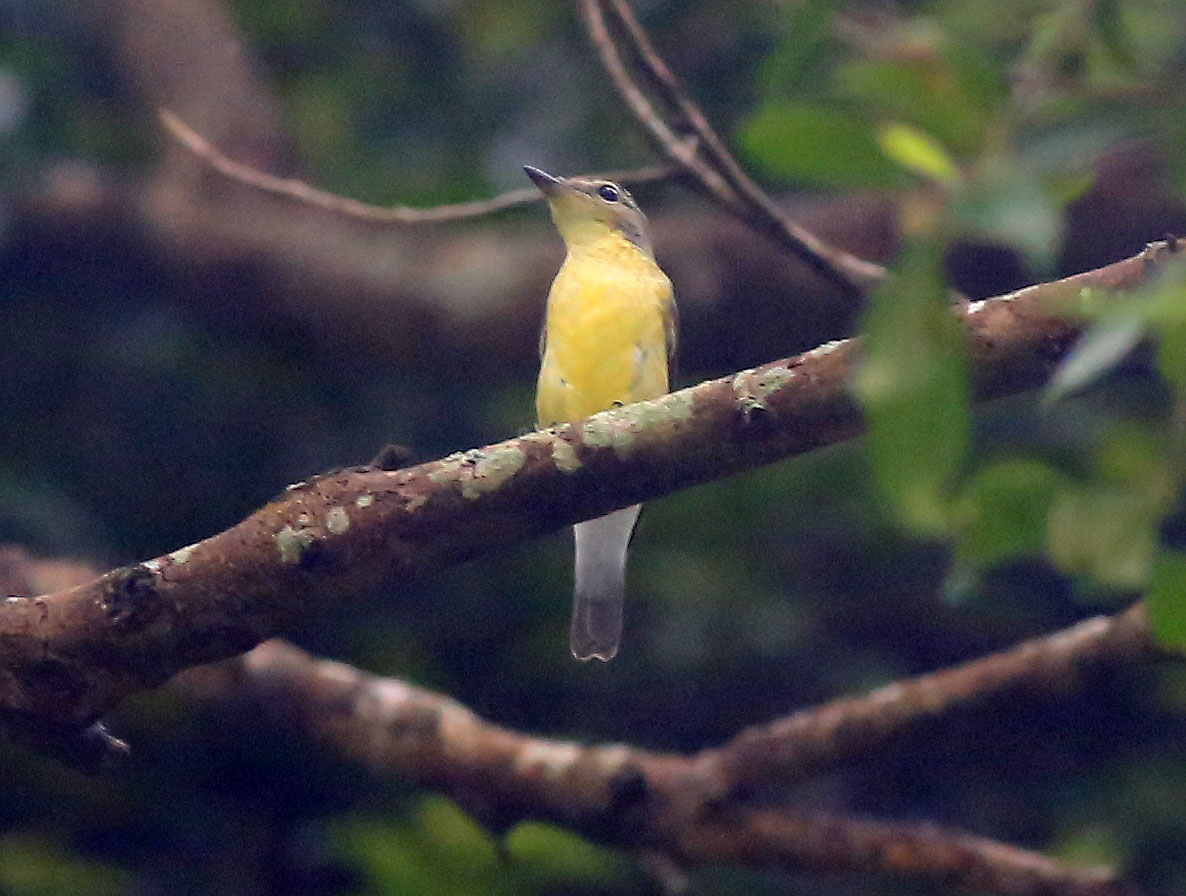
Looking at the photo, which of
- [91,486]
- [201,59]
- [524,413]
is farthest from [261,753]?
[201,59]

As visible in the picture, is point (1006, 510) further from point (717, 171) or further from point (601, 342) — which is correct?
point (601, 342)

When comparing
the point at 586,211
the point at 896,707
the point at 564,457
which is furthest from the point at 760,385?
the point at 586,211

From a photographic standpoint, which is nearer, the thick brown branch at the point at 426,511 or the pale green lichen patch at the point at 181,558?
the thick brown branch at the point at 426,511

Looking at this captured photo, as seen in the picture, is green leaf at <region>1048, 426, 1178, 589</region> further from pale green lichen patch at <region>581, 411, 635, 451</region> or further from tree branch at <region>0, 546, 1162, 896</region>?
tree branch at <region>0, 546, 1162, 896</region>

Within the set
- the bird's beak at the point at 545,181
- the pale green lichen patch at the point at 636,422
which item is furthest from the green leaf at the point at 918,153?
the bird's beak at the point at 545,181

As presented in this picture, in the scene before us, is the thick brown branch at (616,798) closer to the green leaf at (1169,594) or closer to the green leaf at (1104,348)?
the green leaf at (1169,594)

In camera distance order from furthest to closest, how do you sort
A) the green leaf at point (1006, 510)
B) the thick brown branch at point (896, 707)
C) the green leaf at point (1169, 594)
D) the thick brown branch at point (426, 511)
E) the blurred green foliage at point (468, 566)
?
the blurred green foliage at point (468, 566)
the thick brown branch at point (896, 707)
the thick brown branch at point (426, 511)
the green leaf at point (1006, 510)
the green leaf at point (1169, 594)

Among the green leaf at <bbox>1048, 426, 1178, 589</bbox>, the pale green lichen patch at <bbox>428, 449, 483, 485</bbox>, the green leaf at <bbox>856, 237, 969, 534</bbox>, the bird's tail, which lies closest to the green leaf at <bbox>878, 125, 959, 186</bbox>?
the green leaf at <bbox>856, 237, 969, 534</bbox>
